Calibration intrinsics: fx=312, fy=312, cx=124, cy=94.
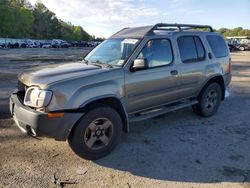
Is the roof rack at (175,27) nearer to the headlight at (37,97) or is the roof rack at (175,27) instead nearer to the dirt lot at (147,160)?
the dirt lot at (147,160)

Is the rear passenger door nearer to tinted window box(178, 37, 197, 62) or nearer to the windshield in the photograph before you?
tinted window box(178, 37, 197, 62)

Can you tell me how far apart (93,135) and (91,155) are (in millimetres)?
291

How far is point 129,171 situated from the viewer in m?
4.30

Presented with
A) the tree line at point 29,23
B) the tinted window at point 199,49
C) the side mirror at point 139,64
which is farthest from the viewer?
the tree line at point 29,23

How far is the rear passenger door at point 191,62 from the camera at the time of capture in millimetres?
6023

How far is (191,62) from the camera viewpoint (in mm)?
6199

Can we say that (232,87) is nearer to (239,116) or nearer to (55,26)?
(239,116)

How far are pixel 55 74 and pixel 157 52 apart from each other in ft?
6.31

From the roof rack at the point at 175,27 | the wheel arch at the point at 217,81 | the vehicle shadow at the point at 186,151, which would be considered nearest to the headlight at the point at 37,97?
the vehicle shadow at the point at 186,151

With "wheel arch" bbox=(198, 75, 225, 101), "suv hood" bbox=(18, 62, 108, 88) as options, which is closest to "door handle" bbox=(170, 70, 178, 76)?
"wheel arch" bbox=(198, 75, 225, 101)

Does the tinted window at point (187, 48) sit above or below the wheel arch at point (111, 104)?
above

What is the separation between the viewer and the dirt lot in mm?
4016

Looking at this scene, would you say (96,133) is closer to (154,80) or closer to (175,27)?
(154,80)

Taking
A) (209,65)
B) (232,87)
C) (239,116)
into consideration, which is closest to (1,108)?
(209,65)
